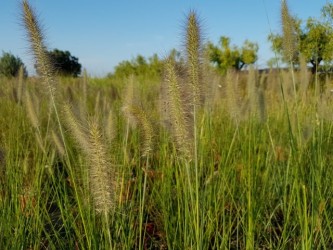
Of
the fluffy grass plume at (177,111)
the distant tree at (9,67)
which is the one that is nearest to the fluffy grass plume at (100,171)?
the fluffy grass plume at (177,111)

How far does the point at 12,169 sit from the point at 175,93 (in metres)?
1.05

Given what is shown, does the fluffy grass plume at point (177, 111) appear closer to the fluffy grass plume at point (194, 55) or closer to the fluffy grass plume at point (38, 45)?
the fluffy grass plume at point (194, 55)

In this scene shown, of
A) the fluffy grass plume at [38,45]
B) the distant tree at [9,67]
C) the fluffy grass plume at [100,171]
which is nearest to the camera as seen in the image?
the fluffy grass plume at [100,171]

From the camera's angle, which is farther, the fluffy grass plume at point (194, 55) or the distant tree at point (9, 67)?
the distant tree at point (9, 67)

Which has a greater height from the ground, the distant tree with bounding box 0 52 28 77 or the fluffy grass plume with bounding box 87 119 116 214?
the distant tree with bounding box 0 52 28 77

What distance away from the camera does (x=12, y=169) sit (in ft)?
6.03

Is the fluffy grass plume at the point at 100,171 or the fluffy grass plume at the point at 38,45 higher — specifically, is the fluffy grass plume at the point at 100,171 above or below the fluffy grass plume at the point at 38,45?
below

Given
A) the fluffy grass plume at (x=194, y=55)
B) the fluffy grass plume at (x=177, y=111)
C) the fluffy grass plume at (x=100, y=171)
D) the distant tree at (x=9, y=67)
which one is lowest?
the fluffy grass plume at (x=100, y=171)

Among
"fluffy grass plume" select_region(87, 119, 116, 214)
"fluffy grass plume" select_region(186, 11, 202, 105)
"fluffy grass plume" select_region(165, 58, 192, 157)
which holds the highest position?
"fluffy grass plume" select_region(186, 11, 202, 105)

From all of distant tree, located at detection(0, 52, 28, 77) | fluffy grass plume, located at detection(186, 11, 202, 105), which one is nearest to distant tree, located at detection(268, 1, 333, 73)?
fluffy grass plume, located at detection(186, 11, 202, 105)

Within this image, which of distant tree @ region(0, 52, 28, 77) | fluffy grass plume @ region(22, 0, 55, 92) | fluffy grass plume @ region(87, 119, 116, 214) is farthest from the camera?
distant tree @ region(0, 52, 28, 77)

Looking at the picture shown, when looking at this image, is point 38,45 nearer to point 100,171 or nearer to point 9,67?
point 100,171

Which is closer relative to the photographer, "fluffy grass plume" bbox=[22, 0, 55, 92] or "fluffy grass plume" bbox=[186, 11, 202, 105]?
"fluffy grass plume" bbox=[186, 11, 202, 105]

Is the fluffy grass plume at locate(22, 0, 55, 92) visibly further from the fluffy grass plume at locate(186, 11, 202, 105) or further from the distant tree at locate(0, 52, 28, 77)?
the distant tree at locate(0, 52, 28, 77)
